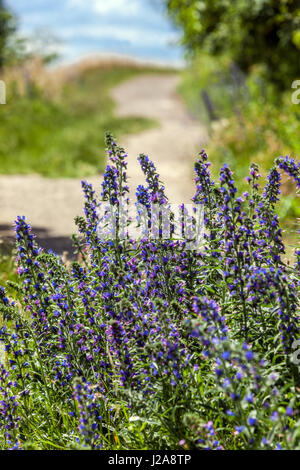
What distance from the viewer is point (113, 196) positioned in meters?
3.51

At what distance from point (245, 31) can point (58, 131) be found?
25.0ft

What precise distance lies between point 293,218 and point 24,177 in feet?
24.4

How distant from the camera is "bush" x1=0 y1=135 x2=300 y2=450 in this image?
269 centimetres

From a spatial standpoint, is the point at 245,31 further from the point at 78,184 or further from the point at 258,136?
the point at 78,184

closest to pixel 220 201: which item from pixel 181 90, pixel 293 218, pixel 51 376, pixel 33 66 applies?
pixel 51 376

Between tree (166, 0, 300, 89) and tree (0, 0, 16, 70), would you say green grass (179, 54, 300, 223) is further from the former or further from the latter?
tree (0, 0, 16, 70)

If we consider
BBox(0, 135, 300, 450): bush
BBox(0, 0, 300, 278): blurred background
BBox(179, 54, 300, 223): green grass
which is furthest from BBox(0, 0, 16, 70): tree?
BBox(0, 135, 300, 450): bush

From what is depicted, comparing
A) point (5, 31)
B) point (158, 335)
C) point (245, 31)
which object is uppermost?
point (5, 31)

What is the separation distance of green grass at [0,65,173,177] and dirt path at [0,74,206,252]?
29.4 inches

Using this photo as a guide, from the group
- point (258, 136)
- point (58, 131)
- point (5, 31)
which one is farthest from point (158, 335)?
point (5, 31)

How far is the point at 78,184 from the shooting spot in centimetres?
1194

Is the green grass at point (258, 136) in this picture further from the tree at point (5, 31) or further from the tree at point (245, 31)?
the tree at point (5, 31)

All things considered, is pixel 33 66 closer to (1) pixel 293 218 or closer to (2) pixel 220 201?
(1) pixel 293 218

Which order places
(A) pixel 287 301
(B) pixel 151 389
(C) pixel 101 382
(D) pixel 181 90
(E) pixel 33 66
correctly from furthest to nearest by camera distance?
(D) pixel 181 90 < (E) pixel 33 66 < (C) pixel 101 382 < (B) pixel 151 389 < (A) pixel 287 301
